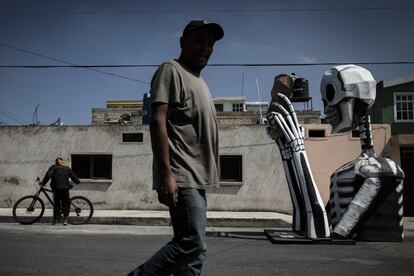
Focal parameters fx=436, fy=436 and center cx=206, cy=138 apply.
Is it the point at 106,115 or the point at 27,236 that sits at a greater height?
the point at 106,115

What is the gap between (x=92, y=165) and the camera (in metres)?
14.9

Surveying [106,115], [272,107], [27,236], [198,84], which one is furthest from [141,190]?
[106,115]

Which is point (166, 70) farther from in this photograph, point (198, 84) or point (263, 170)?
point (263, 170)

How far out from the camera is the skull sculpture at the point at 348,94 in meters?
6.59

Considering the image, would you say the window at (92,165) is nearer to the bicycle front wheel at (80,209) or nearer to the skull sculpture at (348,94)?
the bicycle front wheel at (80,209)

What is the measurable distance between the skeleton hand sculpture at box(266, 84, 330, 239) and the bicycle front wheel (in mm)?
5589

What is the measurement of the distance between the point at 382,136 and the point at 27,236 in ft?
40.5

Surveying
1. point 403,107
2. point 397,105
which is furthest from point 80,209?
point 403,107

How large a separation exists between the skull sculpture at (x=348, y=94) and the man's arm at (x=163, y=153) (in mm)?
4765

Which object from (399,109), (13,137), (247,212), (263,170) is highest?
(399,109)

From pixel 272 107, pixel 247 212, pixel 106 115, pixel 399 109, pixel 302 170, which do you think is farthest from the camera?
pixel 106 115

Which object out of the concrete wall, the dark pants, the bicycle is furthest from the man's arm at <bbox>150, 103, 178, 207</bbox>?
the concrete wall

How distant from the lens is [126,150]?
14711 millimetres

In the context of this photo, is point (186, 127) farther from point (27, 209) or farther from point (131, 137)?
point (131, 137)
